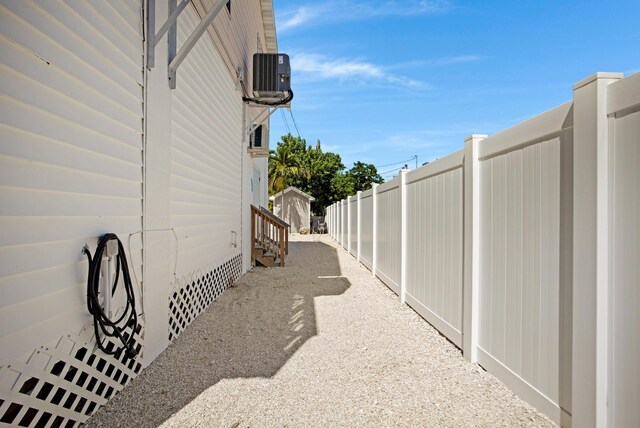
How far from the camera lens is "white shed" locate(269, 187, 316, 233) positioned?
82.0 feet

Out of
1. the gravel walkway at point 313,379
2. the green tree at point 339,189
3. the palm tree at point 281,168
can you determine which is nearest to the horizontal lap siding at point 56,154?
the gravel walkway at point 313,379

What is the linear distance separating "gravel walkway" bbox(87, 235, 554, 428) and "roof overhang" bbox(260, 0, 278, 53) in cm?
922

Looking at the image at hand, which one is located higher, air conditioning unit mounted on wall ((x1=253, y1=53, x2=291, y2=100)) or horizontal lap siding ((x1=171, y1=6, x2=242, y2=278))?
air conditioning unit mounted on wall ((x1=253, y1=53, x2=291, y2=100))

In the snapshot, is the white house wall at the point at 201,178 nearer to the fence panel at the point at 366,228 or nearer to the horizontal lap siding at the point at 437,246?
the horizontal lap siding at the point at 437,246

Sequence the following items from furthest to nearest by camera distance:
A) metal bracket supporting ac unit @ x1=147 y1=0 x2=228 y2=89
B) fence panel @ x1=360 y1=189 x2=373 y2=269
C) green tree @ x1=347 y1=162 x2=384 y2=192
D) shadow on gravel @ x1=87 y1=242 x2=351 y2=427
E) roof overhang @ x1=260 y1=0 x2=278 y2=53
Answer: green tree @ x1=347 y1=162 x2=384 y2=192 → roof overhang @ x1=260 y1=0 x2=278 y2=53 → fence panel @ x1=360 y1=189 x2=373 y2=269 → metal bracket supporting ac unit @ x1=147 y1=0 x2=228 y2=89 → shadow on gravel @ x1=87 y1=242 x2=351 y2=427

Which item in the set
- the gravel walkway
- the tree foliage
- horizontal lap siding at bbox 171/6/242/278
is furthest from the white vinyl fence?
the tree foliage

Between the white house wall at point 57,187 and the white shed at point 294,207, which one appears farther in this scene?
the white shed at point 294,207

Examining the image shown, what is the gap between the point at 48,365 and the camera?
1.86m

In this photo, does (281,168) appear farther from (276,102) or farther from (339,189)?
(276,102)

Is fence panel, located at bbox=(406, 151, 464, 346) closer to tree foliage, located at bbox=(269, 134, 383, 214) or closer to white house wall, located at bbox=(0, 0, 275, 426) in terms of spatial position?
white house wall, located at bbox=(0, 0, 275, 426)

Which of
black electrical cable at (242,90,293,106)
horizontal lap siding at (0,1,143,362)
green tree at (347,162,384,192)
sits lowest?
horizontal lap siding at (0,1,143,362)

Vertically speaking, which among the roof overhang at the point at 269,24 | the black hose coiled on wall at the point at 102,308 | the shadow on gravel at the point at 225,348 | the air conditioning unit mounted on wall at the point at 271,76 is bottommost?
the shadow on gravel at the point at 225,348

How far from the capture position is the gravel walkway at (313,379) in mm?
2205

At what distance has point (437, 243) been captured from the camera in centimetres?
381
